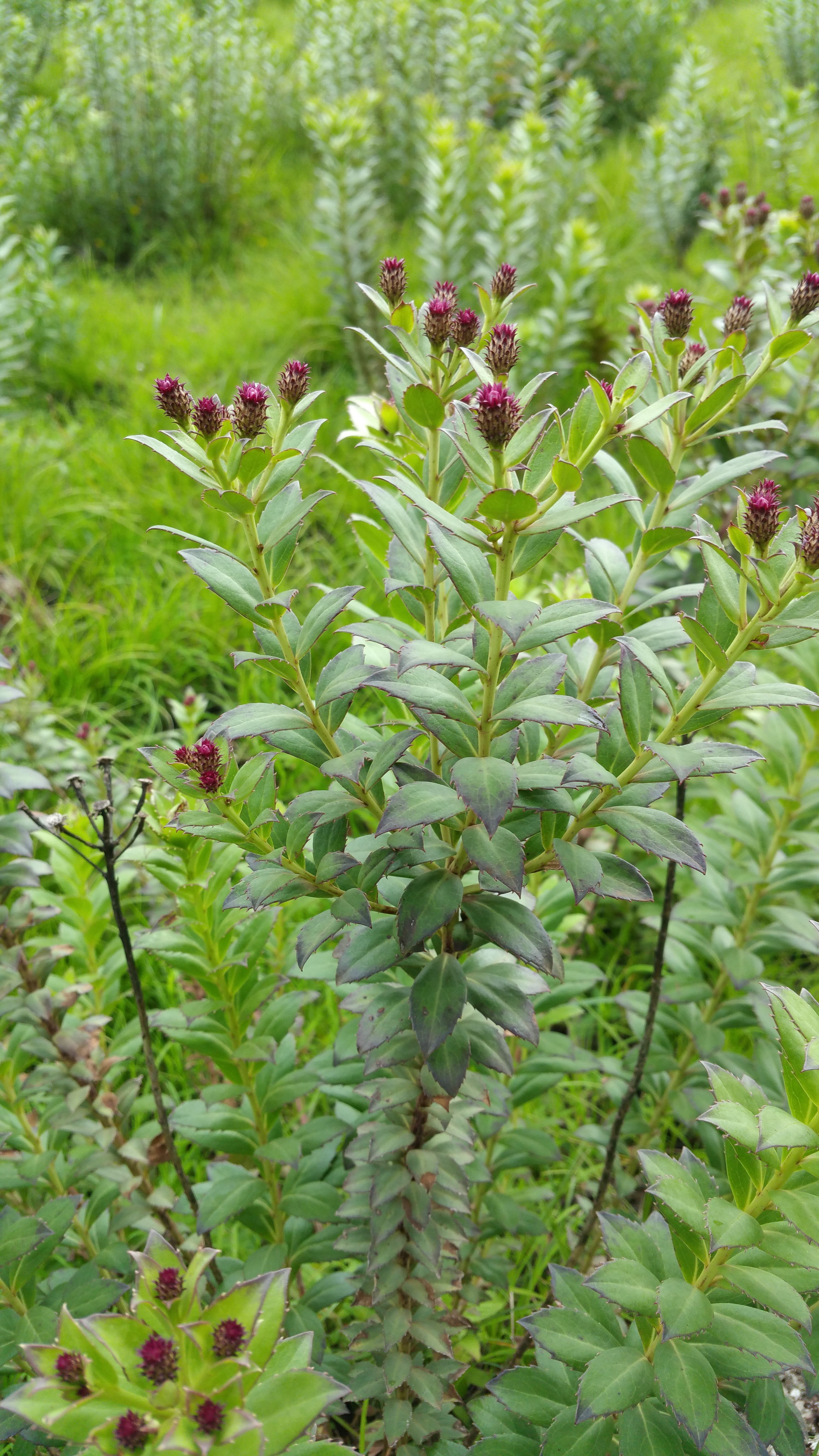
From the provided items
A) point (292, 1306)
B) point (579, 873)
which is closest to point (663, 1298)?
point (579, 873)

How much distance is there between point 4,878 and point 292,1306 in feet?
2.87

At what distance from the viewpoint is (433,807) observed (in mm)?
1034

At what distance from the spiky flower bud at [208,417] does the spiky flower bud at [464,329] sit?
11.9 inches

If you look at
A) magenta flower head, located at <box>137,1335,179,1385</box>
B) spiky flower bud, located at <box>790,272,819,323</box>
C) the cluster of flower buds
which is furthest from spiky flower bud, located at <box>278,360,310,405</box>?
magenta flower head, located at <box>137,1335,179,1385</box>

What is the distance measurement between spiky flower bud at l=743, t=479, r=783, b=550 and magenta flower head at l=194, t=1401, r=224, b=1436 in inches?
39.5

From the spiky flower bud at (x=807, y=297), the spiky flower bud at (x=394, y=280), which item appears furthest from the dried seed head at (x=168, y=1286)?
the spiky flower bud at (x=807, y=297)

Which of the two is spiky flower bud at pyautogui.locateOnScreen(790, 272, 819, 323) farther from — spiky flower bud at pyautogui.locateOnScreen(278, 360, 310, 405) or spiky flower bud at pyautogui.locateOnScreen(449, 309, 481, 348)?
spiky flower bud at pyautogui.locateOnScreen(278, 360, 310, 405)

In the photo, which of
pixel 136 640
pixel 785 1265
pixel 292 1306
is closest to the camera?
pixel 785 1265

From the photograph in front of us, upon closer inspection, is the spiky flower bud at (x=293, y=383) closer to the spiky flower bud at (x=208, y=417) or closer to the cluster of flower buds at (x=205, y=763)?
the spiky flower bud at (x=208, y=417)

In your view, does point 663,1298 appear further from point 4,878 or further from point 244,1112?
point 4,878

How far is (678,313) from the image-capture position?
4.13 feet

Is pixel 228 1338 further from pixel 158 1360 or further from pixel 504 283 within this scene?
pixel 504 283

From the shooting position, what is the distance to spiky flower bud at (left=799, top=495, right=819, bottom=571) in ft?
3.34

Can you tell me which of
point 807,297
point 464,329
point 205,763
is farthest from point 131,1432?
point 807,297
